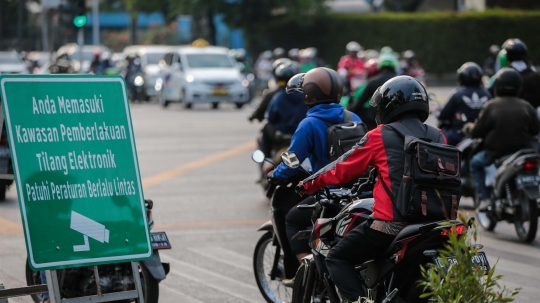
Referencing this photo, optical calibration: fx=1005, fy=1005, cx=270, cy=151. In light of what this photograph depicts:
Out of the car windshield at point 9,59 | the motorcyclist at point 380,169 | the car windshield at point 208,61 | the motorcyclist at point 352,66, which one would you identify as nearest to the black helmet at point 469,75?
the motorcyclist at point 380,169

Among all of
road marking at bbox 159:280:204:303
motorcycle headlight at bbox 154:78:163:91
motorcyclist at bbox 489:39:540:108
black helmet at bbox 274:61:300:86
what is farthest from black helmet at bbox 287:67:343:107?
motorcycle headlight at bbox 154:78:163:91

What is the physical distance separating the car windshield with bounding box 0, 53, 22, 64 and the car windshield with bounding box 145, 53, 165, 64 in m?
4.57

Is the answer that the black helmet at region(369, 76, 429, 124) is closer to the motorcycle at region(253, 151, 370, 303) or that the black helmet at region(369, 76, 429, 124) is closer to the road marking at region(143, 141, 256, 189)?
the motorcycle at region(253, 151, 370, 303)

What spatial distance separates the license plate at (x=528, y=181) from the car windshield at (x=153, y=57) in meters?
27.1

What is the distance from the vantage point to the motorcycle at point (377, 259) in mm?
4844

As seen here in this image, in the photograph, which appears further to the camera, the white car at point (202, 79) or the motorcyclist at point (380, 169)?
the white car at point (202, 79)

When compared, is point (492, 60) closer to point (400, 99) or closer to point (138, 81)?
point (138, 81)

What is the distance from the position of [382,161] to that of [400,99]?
0.34 metres

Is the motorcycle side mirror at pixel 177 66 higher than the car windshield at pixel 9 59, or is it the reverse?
the motorcycle side mirror at pixel 177 66

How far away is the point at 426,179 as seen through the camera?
16.0 feet

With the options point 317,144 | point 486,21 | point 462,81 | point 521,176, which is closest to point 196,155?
point 462,81

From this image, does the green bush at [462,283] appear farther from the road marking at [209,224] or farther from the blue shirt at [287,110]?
the blue shirt at [287,110]

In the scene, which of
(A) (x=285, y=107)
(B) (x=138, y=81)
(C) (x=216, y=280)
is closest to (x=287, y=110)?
(A) (x=285, y=107)

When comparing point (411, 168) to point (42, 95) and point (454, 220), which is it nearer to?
point (454, 220)
